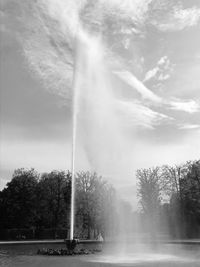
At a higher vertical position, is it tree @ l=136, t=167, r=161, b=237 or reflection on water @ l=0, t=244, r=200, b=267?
tree @ l=136, t=167, r=161, b=237

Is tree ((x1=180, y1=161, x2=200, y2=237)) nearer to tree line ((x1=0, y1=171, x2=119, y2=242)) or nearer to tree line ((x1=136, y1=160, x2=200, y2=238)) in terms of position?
tree line ((x1=136, y1=160, x2=200, y2=238))

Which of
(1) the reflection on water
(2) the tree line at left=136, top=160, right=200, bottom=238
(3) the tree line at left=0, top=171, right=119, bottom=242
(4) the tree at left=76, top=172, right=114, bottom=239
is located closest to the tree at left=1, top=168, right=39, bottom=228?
(3) the tree line at left=0, top=171, right=119, bottom=242

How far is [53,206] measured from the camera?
75.1 metres

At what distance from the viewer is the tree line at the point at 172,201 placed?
65312 millimetres

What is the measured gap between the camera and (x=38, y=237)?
67.2 m

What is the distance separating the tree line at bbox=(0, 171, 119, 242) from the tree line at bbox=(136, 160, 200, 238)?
6.70 metres

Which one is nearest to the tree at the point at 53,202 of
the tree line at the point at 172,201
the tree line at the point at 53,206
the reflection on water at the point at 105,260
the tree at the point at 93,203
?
the tree line at the point at 53,206

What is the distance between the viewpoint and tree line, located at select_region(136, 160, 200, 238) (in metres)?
65.3

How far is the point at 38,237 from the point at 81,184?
1288 centimetres

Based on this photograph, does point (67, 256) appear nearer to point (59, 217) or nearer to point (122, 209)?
point (122, 209)

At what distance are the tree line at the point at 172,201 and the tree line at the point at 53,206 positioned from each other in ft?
22.0

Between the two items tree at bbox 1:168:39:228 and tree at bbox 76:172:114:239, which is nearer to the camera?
tree at bbox 76:172:114:239

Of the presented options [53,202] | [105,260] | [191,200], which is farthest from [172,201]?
[105,260]

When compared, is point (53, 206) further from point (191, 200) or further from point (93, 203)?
point (191, 200)
